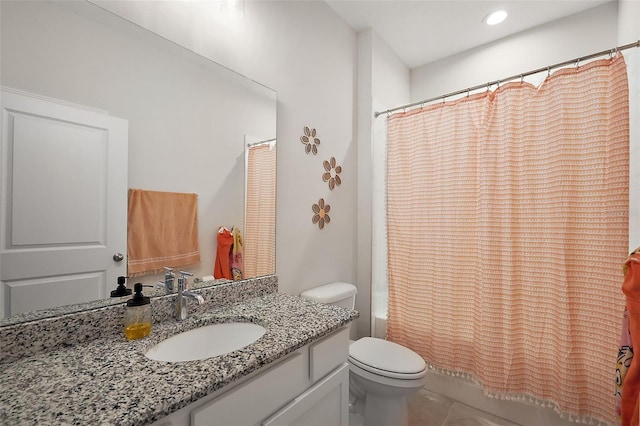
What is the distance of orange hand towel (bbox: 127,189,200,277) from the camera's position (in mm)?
1050

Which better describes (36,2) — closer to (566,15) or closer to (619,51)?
(619,51)

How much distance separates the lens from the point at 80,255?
0.93 m

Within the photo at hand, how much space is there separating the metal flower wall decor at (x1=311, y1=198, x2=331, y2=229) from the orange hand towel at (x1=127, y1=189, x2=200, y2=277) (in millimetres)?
801

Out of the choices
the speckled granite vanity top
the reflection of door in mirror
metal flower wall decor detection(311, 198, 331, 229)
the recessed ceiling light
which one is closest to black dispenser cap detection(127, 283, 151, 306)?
the speckled granite vanity top

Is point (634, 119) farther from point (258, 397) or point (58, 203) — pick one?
point (58, 203)

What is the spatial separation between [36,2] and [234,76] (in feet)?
2.27

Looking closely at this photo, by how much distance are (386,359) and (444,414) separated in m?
0.69

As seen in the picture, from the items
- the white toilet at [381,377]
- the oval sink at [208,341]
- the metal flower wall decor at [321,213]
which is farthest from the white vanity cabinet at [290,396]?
the metal flower wall decor at [321,213]

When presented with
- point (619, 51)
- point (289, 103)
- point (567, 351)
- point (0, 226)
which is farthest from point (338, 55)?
point (567, 351)

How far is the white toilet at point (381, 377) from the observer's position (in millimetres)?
1436

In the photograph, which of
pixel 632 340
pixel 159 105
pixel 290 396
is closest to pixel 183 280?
pixel 290 396

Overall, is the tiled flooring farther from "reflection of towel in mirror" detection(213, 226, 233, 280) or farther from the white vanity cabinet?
"reflection of towel in mirror" detection(213, 226, 233, 280)

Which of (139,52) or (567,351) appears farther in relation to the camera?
(567,351)

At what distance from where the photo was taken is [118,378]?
27.3 inches
